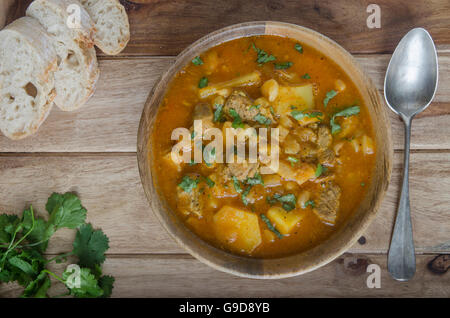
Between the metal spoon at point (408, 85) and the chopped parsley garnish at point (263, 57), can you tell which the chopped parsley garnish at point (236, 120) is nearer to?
the chopped parsley garnish at point (263, 57)

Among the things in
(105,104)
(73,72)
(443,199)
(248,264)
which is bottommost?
(248,264)

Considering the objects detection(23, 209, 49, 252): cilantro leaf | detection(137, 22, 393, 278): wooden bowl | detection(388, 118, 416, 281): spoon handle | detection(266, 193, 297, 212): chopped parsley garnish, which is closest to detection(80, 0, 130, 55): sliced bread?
detection(137, 22, 393, 278): wooden bowl

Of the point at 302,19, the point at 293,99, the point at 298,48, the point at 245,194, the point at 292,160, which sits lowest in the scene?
the point at 245,194

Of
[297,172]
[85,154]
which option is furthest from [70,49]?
[297,172]

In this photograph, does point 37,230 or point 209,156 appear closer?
point 209,156

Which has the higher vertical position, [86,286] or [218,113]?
[218,113]

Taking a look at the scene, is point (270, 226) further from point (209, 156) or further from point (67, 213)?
point (67, 213)
